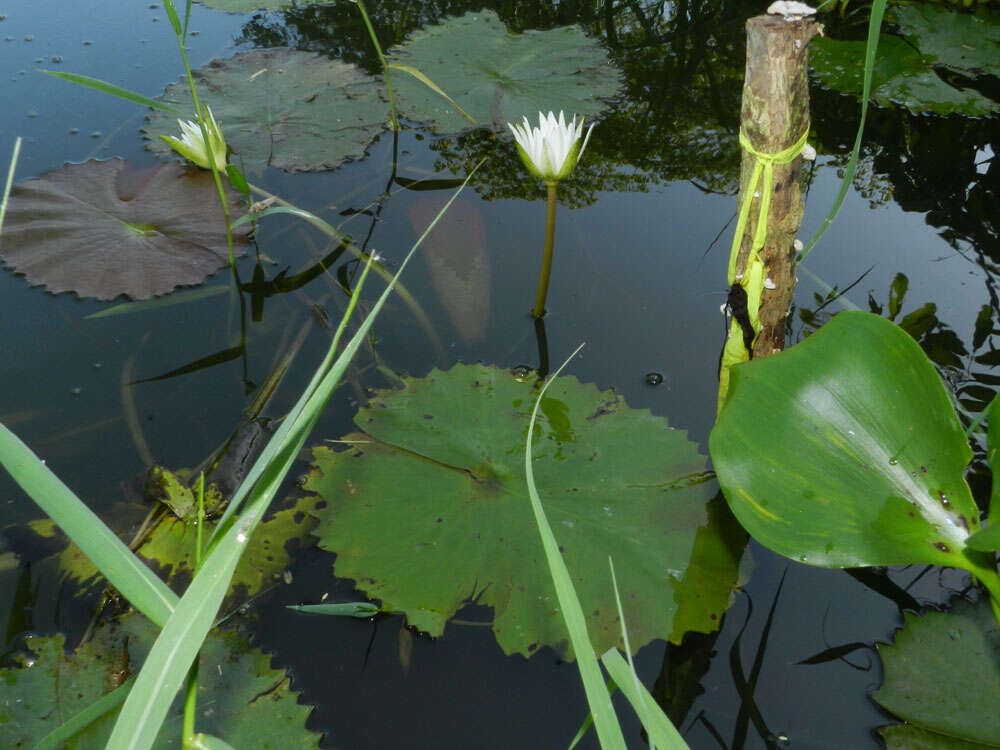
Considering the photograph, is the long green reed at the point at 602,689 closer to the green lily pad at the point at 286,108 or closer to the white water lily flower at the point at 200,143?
the white water lily flower at the point at 200,143

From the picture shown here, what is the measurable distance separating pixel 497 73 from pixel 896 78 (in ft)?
4.64

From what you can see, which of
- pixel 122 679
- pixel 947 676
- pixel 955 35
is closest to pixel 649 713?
pixel 947 676

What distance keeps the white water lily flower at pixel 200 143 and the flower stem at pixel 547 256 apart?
87 centimetres

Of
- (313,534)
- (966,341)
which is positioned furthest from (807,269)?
(313,534)

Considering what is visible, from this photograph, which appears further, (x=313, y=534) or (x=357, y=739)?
(x=313, y=534)

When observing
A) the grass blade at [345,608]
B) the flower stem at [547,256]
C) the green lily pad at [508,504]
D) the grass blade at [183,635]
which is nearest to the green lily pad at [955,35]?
the flower stem at [547,256]

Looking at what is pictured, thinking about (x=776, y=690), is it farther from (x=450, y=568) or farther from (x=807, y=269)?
(x=807, y=269)

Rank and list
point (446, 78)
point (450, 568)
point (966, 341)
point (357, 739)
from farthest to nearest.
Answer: point (446, 78) → point (966, 341) → point (450, 568) → point (357, 739)

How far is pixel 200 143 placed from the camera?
1868 mm

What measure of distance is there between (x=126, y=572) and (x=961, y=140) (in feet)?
8.65

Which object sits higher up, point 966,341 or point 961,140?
point 961,140

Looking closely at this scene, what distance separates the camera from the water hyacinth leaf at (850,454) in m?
0.93

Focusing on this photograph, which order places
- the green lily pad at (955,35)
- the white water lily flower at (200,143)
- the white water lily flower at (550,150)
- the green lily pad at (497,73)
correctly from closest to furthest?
the white water lily flower at (550,150)
the white water lily flower at (200,143)
the green lily pad at (497,73)
the green lily pad at (955,35)

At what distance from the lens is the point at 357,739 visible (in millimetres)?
1014
